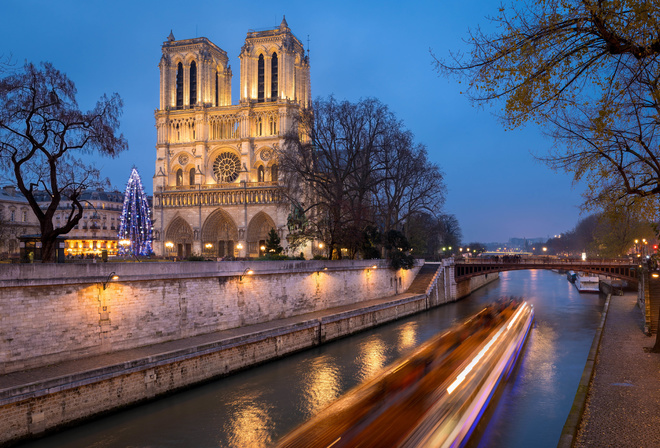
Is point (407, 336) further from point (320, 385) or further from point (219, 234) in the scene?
point (219, 234)

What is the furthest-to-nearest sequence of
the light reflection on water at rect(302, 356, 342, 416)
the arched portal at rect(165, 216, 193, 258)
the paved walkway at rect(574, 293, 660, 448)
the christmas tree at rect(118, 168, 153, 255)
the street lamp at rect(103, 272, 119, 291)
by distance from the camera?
the arched portal at rect(165, 216, 193, 258) → the christmas tree at rect(118, 168, 153, 255) → the street lamp at rect(103, 272, 119, 291) → the light reflection on water at rect(302, 356, 342, 416) → the paved walkway at rect(574, 293, 660, 448)

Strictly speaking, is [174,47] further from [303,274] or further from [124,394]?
[124,394]

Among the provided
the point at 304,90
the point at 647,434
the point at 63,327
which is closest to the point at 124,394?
the point at 63,327

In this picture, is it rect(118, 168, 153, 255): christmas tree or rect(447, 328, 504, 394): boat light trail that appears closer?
rect(447, 328, 504, 394): boat light trail

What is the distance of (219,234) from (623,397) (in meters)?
52.0

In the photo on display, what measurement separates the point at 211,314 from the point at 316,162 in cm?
1726

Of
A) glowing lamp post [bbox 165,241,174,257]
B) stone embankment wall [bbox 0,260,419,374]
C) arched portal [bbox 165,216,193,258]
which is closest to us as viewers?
stone embankment wall [bbox 0,260,419,374]

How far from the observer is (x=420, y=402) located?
32.2 ft

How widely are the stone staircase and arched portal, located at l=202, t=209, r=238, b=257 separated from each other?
2482 cm

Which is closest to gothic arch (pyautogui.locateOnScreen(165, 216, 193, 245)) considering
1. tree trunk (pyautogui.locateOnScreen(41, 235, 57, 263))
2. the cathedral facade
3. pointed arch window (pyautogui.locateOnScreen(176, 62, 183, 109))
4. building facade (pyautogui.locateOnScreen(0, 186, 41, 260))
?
the cathedral facade

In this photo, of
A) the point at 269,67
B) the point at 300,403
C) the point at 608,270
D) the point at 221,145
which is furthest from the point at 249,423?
the point at 269,67

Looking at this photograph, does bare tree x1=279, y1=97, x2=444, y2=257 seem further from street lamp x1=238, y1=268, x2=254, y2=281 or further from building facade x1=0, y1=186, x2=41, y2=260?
building facade x1=0, y1=186, x2=41, y2=260

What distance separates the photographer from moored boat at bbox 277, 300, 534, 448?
321 inches

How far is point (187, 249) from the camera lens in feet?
201
